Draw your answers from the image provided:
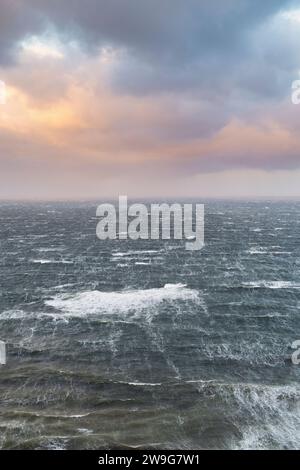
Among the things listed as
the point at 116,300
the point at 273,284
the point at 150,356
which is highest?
the point at 273,284

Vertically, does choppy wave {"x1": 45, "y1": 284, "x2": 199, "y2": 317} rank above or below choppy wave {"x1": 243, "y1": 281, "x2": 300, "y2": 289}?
below

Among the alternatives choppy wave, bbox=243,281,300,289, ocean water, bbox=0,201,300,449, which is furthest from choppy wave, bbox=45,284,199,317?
choppy wave, bbox=243,281,300,289

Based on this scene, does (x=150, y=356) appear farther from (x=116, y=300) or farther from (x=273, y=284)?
(x=273, y=284)

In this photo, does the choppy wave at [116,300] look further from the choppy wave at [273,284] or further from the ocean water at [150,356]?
the choppy wave at [273,284]

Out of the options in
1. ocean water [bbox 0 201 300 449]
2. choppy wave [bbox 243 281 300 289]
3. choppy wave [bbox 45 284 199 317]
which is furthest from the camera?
choppy wave [bbox 243 281 300 289]

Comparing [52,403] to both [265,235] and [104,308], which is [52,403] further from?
[265,235]

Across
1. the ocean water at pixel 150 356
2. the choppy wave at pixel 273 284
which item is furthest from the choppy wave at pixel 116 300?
the choppy wave at pixel 273 284

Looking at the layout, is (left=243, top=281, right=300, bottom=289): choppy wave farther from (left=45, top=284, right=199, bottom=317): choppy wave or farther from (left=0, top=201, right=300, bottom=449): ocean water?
(left=45, top=284, right=199, bottom=317): choppy wave

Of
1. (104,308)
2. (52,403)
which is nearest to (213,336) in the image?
(104,308)

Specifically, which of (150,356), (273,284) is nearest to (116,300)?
(150,356)
